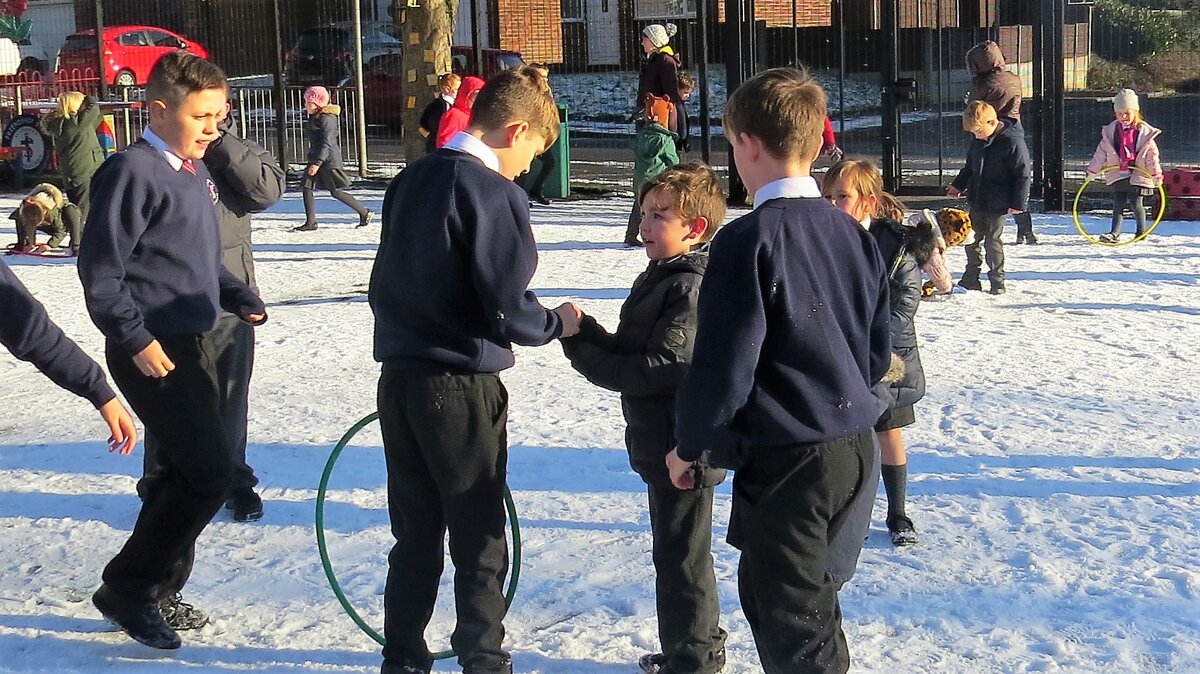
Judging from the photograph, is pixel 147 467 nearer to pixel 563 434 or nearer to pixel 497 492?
pixel 563 434

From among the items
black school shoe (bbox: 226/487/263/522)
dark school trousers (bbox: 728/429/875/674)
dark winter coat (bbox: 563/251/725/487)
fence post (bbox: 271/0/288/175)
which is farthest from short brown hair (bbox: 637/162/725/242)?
fence post (bbox: 271/0/288/175)

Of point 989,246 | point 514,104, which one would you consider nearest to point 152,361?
point 514,104

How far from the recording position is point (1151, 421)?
6.44 meters

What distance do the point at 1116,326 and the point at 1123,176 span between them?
3881 millimetres

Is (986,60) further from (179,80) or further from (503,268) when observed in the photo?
(503,268)

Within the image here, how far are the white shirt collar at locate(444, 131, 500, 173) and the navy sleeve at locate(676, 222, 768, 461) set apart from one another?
782mm

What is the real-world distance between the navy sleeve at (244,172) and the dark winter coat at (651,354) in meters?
1.92

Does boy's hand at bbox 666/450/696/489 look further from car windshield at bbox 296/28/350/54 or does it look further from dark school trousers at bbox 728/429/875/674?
car windshield at bbox 296/28/350/54

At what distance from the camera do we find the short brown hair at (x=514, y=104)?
3723 mm

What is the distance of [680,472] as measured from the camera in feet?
11.3

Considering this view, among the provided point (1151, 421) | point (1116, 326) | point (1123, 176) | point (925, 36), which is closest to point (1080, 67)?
point (925, 36)

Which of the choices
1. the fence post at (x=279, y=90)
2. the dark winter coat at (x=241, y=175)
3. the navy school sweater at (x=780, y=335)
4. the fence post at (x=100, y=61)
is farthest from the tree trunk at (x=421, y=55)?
the navy school sweater at (x=780, y=335)

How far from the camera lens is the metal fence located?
16109 mm

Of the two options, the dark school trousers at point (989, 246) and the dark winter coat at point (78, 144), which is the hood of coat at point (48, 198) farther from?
the dark school trousers at point (989, 246)
